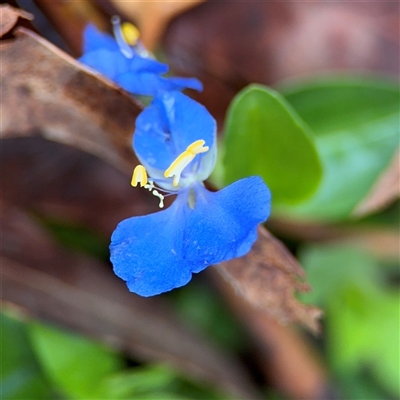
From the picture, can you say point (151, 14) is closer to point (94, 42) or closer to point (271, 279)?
point (94, 42)

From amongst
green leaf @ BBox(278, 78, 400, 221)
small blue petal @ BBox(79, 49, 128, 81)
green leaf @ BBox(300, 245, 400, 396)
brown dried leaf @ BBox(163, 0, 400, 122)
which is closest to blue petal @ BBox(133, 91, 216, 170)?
small blue petal @ BBox(79, 49, 128, 81)

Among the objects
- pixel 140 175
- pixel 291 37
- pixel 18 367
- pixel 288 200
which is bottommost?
pixel 18 367

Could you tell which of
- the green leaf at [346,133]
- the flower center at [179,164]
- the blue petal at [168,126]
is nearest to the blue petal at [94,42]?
the blue petal at [168,126]

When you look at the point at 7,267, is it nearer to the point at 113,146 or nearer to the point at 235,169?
the point at 113,146

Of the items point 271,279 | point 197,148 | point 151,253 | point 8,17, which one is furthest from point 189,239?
point 8,17

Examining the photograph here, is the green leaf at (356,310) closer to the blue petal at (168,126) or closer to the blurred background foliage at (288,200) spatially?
the blurred background foliage at (288,200)

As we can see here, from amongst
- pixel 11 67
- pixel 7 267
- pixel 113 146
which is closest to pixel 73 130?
pixel 113 146

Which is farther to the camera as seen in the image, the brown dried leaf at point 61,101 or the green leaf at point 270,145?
the green leaf at point 270,145
